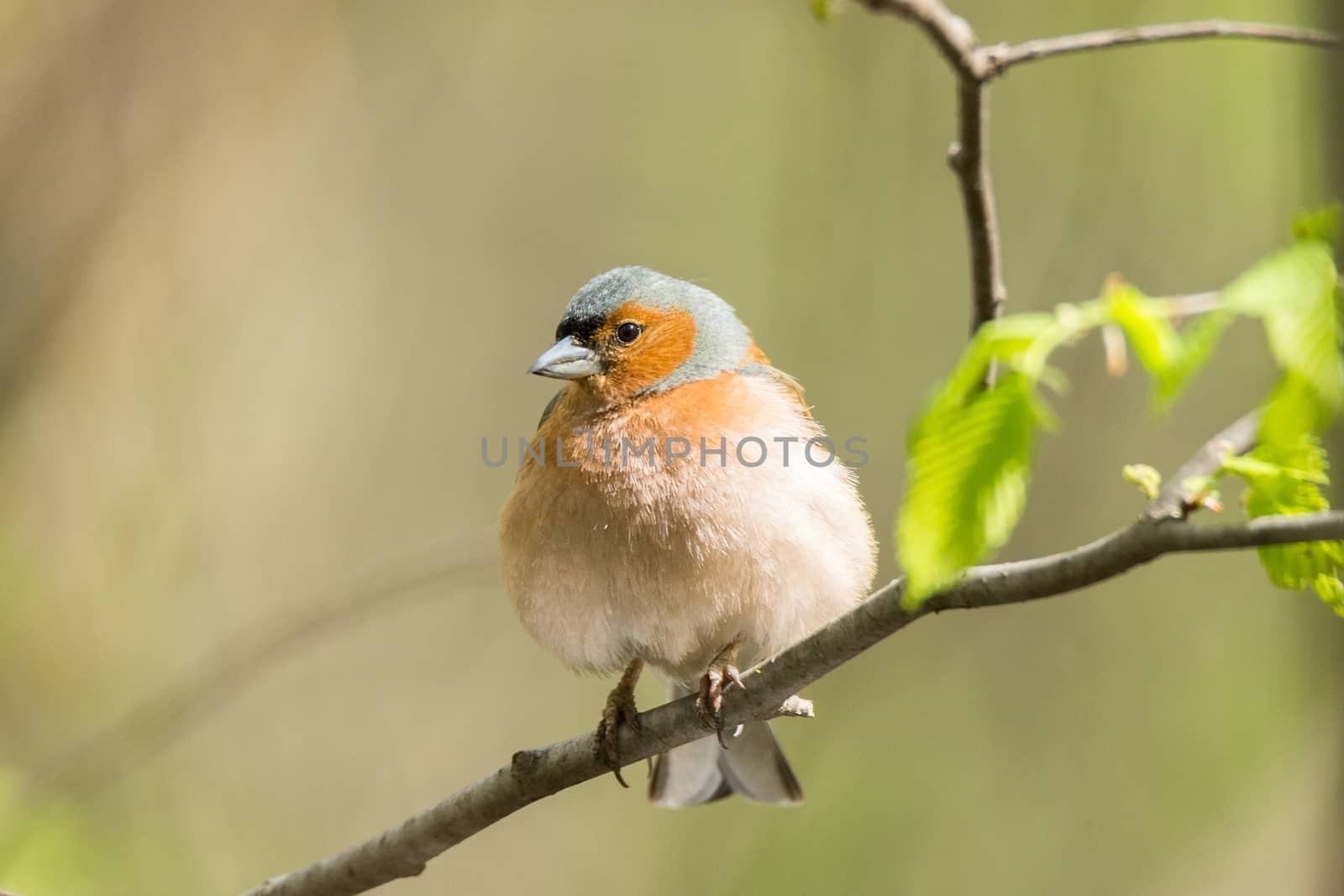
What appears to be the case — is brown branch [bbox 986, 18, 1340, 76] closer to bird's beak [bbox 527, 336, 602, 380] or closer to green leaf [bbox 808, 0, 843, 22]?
green leaf [bbox 808, 0, 843, 22]

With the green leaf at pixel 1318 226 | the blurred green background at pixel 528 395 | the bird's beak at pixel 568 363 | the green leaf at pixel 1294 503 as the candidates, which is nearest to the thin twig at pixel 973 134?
the green leaf at pixel 1294 503

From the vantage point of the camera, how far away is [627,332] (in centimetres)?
392

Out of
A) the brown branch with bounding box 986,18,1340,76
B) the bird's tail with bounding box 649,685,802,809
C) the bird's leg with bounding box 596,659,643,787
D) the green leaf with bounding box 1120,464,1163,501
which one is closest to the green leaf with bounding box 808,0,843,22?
the brown branch with bounding box 986,18,1340,76

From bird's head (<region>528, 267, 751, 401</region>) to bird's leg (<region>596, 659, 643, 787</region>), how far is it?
0.87 m

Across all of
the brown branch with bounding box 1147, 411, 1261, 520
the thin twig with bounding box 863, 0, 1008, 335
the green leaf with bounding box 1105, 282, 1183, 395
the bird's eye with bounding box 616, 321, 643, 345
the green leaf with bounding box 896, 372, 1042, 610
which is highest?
the thin twig with bounding box 863, 0, 1008, 335

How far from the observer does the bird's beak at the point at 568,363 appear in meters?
3.78

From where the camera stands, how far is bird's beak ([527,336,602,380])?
12.4ft

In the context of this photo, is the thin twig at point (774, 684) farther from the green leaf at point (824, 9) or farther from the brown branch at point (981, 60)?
the green leaf at point (824, 9)

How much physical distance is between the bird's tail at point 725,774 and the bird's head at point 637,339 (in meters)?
1.35

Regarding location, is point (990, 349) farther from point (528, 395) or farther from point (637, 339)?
point (528, 395)

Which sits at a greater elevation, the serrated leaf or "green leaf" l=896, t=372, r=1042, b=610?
the serrated leaf

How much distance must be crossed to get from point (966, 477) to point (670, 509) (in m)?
1.83

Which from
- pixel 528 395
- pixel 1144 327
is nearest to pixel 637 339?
pixel 1144 327

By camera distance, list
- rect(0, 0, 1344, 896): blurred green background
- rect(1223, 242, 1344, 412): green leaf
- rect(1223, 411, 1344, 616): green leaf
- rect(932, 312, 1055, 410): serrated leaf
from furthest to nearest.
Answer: rect(0, 0, 1344, 896): blurred green background → rect(1223, 411, 1344, 616): green leaf → rect(932, 312, 1055, 410): serrated leaf → rect(1223, 242, 1344, 412): green leaf
